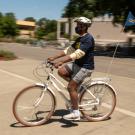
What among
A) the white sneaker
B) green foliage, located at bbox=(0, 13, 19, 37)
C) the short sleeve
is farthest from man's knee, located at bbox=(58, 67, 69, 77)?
green foliage, located at bbox=(0, 13, 19, 37)

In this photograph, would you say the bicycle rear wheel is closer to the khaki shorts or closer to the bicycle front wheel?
the khaki shorts

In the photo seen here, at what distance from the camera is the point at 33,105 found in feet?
20.7

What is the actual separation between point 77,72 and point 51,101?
2.29ft

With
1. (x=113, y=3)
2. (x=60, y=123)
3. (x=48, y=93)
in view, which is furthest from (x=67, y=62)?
(x=113, y=3)

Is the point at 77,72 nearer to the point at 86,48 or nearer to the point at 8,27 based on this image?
the point at 86,48

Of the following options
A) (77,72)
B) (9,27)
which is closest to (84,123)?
(77,72)

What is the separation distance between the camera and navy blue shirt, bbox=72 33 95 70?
19.8 feet

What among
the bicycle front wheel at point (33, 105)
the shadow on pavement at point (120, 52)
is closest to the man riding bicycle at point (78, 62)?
the bicycle front wheel at point (33, 105)

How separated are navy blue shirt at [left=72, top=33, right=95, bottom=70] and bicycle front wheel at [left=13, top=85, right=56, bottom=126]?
2.55 feet

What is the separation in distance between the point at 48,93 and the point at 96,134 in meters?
1.09

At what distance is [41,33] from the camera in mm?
91875

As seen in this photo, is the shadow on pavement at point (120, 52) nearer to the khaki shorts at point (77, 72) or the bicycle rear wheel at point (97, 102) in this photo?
the bicycle rear wheel at point (97, 102)

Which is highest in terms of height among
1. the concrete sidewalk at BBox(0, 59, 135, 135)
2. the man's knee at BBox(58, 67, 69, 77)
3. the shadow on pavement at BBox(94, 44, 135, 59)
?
the man's knee at BBox(58, 67, 69, 77)

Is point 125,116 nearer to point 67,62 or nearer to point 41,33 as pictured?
point 67,62
